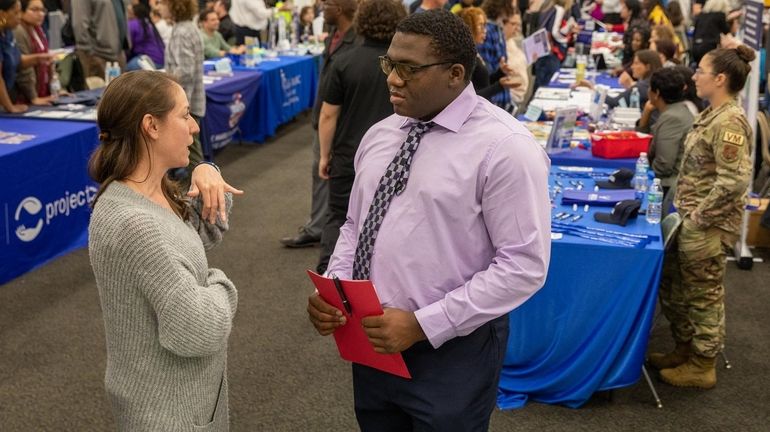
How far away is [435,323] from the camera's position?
1648 mm

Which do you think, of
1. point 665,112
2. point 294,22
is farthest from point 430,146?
point 294,22

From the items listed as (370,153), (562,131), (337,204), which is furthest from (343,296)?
(562,131)

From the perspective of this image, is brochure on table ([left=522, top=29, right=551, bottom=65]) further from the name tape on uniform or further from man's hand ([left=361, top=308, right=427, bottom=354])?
man's hand ([left=361, top=308, right=427, bottom=354])

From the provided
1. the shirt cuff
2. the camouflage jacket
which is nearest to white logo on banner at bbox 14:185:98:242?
the camouflage jacket

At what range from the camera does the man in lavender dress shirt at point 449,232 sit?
1.62 meters

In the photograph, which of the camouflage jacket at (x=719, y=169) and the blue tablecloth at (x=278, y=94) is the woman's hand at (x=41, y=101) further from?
the camouflage jacket at (x=719, y=169)

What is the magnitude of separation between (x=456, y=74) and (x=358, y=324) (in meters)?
0.58

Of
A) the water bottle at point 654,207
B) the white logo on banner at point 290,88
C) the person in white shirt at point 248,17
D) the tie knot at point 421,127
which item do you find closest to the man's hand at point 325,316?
the tie knot at point 421,127

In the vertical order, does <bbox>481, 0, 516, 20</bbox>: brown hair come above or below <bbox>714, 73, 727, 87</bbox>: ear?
below

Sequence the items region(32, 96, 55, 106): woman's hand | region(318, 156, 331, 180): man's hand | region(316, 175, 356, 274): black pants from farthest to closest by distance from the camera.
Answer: region(32, 96, 55, 106): woman's hand
region(318, 156, 331, 180): man's hand
region(316, 175, 356, 274): black pants

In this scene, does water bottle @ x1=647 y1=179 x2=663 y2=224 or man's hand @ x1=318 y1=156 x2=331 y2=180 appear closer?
water bottle @ x1=647 y1=179 x2=663 y2=224

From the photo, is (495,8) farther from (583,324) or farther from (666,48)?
(583,324)

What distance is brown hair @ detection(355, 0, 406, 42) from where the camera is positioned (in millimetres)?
3494

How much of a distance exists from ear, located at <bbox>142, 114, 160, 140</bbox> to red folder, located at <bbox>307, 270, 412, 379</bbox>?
1.40 feet
